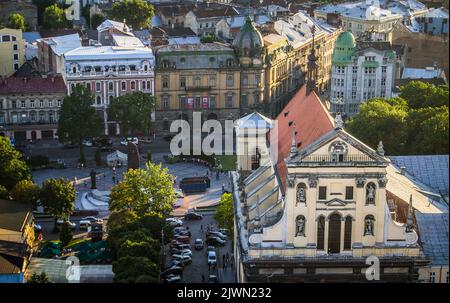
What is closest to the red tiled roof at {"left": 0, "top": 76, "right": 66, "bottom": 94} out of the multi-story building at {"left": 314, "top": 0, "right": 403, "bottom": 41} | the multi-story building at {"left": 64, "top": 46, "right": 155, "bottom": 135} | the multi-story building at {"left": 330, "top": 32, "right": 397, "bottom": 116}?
the multi-story building at {"left": 64, "top": 46, "right": 155, "bottom": 135}

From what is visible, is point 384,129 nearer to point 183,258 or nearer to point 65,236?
point 183,258

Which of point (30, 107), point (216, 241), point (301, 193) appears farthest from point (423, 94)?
point (301, 193)

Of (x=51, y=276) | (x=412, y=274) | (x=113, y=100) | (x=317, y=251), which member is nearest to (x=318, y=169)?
(x=317, y=251)

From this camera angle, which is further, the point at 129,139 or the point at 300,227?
the point at 129,139

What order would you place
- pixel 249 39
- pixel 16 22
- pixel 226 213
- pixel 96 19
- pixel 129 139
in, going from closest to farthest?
pixel 226 213
pixel 129 139
pixel 249 39
pixel 16 22
pixel 96 19

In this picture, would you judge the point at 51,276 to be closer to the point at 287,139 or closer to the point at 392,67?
the point at 287,139

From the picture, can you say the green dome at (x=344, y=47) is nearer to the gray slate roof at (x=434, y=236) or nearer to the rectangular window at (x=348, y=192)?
the gray slate roof at (x=434, y=236)

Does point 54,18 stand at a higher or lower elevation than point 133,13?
lower

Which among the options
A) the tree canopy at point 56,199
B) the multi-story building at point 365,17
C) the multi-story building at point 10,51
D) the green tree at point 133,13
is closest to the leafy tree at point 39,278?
the tree canopy at point 56,199
